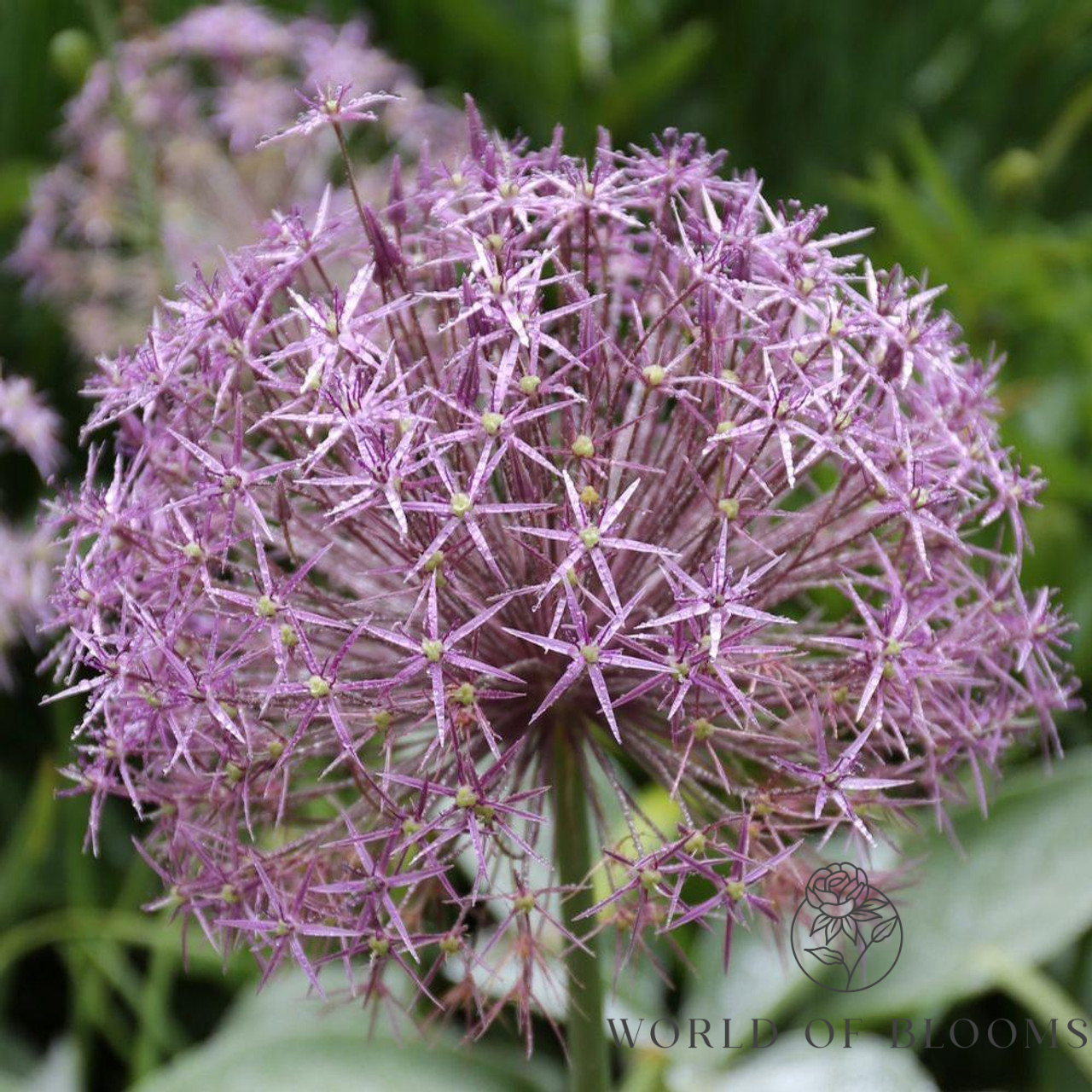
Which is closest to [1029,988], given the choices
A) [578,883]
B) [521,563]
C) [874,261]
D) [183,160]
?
[578,883]

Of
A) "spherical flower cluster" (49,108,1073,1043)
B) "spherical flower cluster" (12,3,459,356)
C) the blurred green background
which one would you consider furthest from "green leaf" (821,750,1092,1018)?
"spherical flower cluster" (12,3,459,356)

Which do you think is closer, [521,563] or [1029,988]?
[521,563]

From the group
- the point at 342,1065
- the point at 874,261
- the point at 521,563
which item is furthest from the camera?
the point at 874,261

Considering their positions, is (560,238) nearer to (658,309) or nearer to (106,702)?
(658,309)

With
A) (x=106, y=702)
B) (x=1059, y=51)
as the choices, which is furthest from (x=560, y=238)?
(x=1059, y=51)
